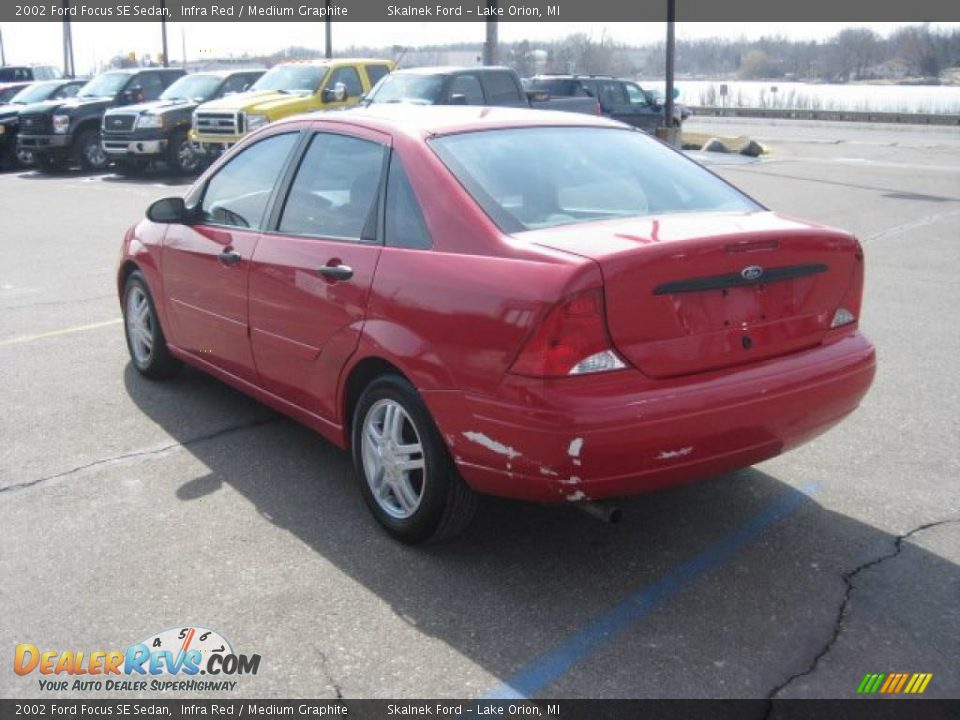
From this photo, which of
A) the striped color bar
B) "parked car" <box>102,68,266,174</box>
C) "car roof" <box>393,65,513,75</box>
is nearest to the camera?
the striped color bar

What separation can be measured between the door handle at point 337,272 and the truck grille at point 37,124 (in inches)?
776

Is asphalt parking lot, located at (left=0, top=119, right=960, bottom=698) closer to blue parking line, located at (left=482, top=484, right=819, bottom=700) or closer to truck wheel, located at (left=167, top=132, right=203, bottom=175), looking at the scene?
blue parking line, located at (left=482, top=484, right=819, bottom=700)

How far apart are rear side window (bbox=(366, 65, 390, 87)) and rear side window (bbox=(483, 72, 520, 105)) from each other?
3060 mm

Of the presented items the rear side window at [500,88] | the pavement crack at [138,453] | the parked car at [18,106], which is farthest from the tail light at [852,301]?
the parked car at [18,106]

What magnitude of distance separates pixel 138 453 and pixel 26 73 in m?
31.9

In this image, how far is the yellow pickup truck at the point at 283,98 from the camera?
1786cm

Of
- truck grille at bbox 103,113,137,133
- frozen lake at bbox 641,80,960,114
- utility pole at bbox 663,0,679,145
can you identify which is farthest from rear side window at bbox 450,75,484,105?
frozen lake at bbox 641,80,960,114

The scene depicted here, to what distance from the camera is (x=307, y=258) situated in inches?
171

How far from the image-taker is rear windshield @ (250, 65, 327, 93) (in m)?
18.9

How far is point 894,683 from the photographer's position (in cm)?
308

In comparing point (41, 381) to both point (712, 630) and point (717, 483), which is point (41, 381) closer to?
point (717, 483)
